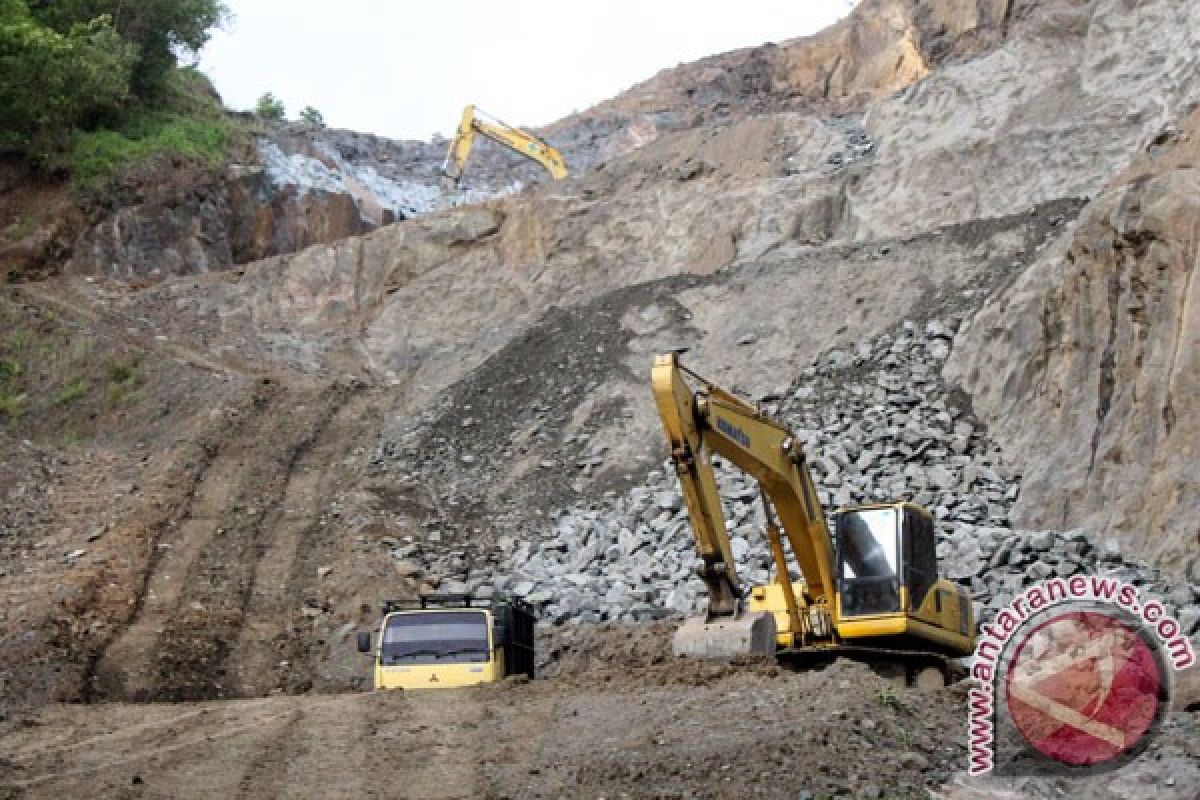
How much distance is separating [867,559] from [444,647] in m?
4.18

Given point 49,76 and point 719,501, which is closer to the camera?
point 719,501

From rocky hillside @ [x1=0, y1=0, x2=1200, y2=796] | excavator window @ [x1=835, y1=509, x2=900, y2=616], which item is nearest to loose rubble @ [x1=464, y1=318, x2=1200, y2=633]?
rocky hillside @ [x1=0, y1=0, x2=1200, y2=796]

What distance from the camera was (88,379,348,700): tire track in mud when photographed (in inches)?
736

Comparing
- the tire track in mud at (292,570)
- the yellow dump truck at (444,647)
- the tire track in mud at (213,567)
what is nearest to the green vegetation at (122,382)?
the tire track in mud at (213,567)

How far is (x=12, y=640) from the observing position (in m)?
18.5

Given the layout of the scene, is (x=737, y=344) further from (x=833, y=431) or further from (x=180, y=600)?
(x=180, y=600)

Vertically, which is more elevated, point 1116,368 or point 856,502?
point 1116,368

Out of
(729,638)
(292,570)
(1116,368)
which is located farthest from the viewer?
(292,570)

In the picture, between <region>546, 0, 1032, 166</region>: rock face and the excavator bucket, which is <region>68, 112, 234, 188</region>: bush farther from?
the excavator bucket

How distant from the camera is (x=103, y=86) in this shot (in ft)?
127

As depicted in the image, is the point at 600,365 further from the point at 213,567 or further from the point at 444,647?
the point at 444,647

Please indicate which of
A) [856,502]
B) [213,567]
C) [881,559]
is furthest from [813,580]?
[213,567]

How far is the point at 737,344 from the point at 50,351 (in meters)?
13.2

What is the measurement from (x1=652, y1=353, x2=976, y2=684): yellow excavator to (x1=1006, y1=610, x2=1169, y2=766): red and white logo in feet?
12.0
